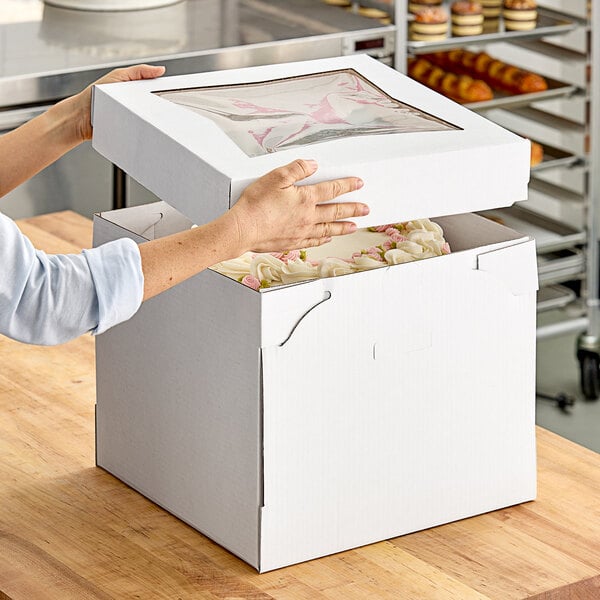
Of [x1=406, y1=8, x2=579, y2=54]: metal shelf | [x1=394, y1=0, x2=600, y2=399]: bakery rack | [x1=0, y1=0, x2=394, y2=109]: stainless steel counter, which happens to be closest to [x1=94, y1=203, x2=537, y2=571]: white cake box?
[x1=0, y1=0, x2=394, y2=109]: stainless steel counter

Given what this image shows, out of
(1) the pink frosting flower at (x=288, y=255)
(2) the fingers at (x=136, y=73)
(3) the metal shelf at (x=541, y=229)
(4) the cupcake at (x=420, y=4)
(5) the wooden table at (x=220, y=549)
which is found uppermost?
(2) the fingers at (x=136, y=73)

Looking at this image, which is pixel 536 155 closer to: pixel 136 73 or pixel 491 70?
pixel 491 70

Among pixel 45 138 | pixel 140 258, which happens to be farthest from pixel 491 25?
pixel 140 258

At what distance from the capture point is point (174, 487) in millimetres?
1277

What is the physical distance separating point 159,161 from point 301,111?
0.18 m

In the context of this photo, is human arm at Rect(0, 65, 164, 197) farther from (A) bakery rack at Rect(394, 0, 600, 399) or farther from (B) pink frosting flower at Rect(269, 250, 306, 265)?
(A) bakery rack at Rect(394, 0, 600, 399)

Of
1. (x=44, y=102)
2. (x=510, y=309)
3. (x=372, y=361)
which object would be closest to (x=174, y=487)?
(x=372, y=361)

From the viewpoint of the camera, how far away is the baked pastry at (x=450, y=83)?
140 inches

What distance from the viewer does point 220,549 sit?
123 centimetres

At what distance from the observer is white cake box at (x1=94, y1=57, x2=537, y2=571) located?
113cm

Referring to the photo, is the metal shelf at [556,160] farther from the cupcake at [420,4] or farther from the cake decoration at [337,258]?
the cake decoration at [337,258]

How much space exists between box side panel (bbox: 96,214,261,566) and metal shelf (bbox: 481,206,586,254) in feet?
8.10

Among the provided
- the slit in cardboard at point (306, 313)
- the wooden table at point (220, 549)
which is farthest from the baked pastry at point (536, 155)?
the slit in cardboard at point (306, 313)

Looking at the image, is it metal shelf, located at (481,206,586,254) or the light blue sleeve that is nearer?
the light blue sleeve
